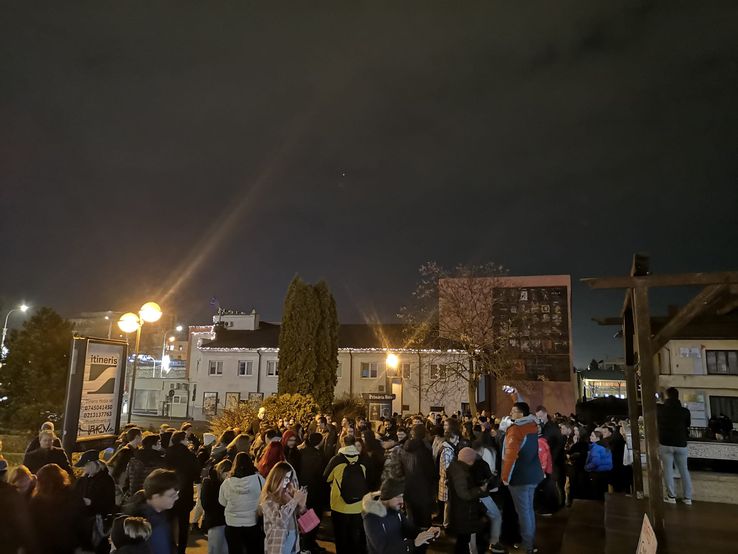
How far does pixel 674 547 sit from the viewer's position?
6.30 meters

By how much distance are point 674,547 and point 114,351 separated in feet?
33.5

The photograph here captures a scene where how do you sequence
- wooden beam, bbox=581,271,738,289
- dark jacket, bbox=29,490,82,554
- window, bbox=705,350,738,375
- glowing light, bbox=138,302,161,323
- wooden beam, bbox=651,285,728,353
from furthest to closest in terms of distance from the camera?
1. window, bbox=705,350,738,375
2. glowing light, bbox=138,302,161,323
3. wooden beam, bbox=651,285,728,353
4. wooden beam, bbox=581,271,738,289
5. dark jacket, bbox=29,490,82,554

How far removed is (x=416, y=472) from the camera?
314 inches

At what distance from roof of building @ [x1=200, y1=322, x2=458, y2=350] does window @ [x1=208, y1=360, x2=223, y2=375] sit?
143 cm

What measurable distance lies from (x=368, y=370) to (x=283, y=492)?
3608 cm

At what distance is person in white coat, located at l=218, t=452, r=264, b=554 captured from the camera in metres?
5.89

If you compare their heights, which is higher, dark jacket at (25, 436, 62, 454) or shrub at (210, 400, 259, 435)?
dark jacket at (25, 436, 62, 454)

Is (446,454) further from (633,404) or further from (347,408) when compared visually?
(347,408)

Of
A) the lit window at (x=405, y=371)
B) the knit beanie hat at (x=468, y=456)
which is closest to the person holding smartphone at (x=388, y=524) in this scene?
the knit beanie hat at (x=468, y=456)

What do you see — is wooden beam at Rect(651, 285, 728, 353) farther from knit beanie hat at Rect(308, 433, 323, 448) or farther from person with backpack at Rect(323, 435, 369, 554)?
knit beanie hat at Rect(308, 433, 323, 448)

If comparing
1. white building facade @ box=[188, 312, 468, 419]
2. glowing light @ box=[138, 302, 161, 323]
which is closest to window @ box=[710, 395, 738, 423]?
white building facade @ box=[188, 312, 468, 419]

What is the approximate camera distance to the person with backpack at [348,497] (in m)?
6.90

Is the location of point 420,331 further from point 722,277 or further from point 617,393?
point 617,393

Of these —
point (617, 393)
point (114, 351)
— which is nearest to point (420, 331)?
point (114, 351)
